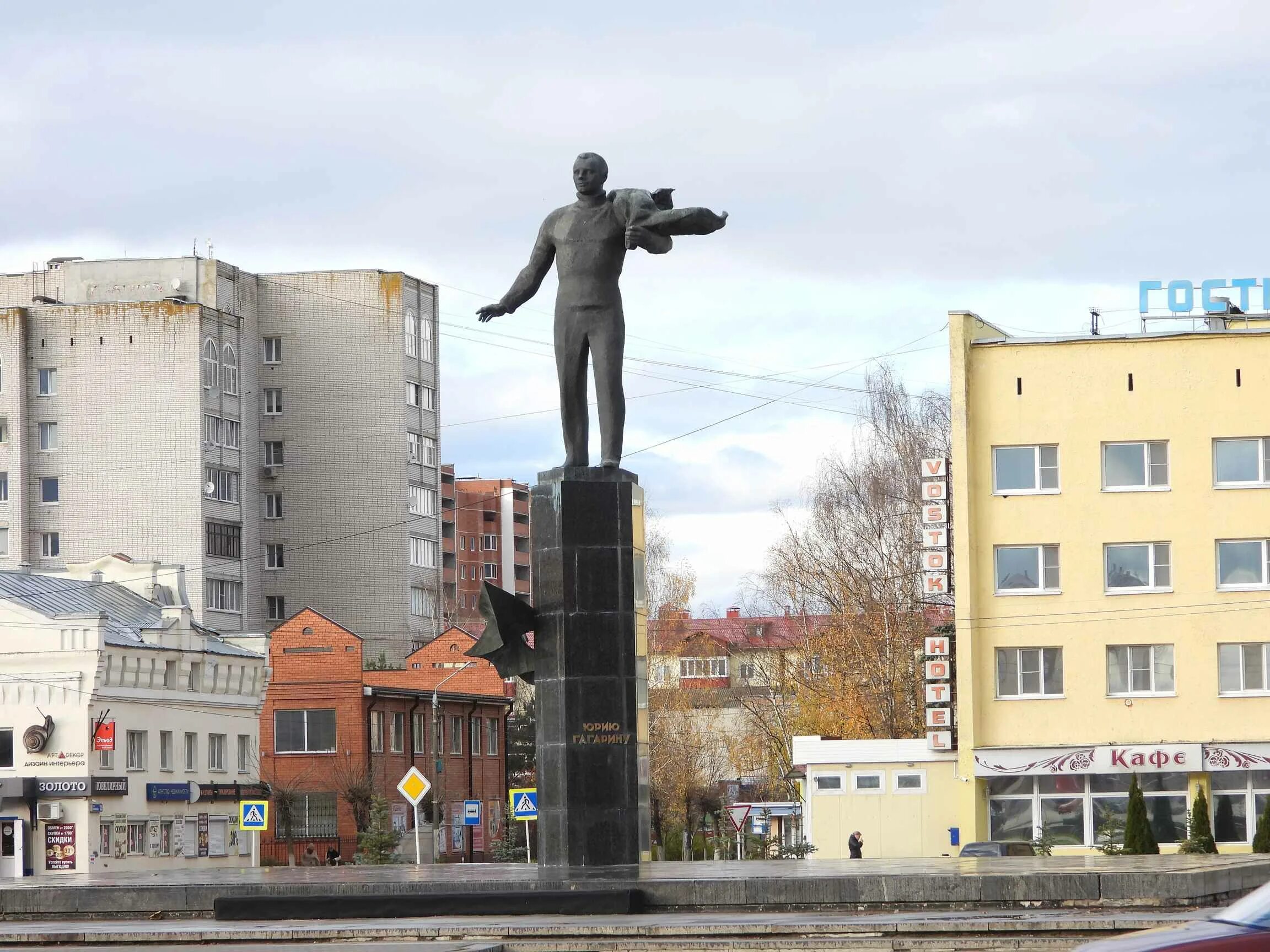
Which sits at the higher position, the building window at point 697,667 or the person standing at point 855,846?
the building window at point 697,667

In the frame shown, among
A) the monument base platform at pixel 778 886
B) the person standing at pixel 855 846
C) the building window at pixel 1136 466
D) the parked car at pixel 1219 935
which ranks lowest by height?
the person standing at pixel 855 846

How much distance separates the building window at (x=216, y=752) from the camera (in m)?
62.5

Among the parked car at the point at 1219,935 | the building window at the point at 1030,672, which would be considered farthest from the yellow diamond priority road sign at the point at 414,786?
the parked car at the point at 1219,935

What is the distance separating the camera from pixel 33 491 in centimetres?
9169

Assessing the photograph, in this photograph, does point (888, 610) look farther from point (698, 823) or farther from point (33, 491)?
point (33, 491)

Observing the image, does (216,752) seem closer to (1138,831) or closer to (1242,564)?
(1242,564)

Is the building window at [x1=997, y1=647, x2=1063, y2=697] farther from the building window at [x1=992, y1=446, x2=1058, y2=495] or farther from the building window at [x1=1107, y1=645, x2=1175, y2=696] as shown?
the building window at [x1=992, y1=446, x2=1058, y2=495]

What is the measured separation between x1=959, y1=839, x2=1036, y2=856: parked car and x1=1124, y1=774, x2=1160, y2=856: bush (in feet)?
6.37

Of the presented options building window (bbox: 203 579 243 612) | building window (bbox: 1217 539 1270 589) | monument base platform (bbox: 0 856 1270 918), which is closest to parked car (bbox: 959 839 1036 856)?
building window (bbox: 1217 539 1270 589)

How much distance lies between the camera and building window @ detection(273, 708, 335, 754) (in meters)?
72.3

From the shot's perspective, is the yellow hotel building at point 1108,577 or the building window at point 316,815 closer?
the yellow hotel building at point 1108,577

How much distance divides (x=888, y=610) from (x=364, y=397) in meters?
42.4

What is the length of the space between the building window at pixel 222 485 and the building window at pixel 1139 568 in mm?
49404

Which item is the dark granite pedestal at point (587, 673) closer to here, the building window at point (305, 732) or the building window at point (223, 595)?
the building window at point (305, 732)
